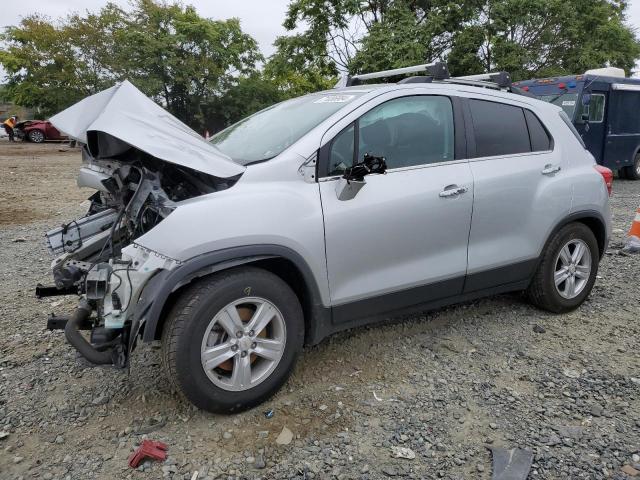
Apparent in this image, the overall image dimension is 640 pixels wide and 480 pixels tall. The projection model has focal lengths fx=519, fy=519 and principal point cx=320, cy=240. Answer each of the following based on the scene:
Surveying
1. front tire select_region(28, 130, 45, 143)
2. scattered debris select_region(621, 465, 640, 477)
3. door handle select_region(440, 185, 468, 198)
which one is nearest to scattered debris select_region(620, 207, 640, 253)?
door handle select_region(440, 185, 468, 198)

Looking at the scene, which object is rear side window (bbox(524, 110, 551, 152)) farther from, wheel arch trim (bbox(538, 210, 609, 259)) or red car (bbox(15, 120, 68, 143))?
red car (bbox(15, 120, 68, 143))

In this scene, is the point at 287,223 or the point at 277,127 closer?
the point at 287,223

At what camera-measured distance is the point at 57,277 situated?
115 inches

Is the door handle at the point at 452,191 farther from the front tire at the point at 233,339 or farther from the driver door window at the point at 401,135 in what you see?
the front tire at the point at 233,339

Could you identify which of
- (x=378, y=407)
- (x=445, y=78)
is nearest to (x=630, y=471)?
(x=378, y=407)

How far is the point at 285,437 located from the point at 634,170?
14.2 m

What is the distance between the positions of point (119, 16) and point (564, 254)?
104 ft

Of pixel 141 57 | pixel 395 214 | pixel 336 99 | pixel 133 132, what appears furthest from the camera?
pixel 141 57

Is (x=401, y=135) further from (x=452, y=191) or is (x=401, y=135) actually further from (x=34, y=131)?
(x=34, y=131)

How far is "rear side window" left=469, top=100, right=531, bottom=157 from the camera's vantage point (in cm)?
362

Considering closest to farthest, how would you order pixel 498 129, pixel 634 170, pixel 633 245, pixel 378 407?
pixel 378 407 < pixel 498 129 < pixel 633 245 < pixel 634 170

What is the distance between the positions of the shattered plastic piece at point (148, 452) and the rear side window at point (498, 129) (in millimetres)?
2659

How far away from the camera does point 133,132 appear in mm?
2654

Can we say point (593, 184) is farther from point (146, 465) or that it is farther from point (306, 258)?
point (146, 465)
